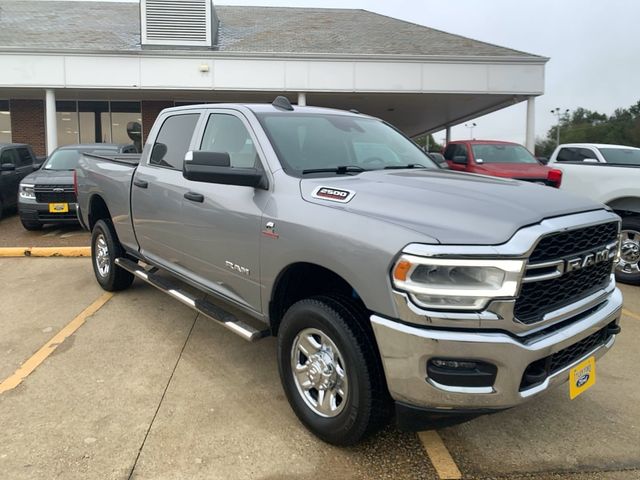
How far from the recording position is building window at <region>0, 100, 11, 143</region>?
721 inches

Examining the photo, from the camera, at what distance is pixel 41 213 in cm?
917

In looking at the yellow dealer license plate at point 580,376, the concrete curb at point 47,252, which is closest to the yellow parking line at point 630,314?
the yellow dealer license plate at point 580,376

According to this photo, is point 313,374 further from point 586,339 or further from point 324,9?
point 324,9

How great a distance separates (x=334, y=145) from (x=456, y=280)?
168 cm

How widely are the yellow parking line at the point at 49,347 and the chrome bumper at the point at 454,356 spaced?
2770 mm

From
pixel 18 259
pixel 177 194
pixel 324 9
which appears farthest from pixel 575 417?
pixel 324 9

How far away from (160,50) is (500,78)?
9527 mm

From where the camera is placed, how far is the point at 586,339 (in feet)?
9.05

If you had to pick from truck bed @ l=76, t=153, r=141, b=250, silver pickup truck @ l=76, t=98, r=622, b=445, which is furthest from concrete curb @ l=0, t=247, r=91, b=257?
silver pickup truck @ l=76, t=98, r=622, b=445

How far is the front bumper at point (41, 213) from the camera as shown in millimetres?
9148

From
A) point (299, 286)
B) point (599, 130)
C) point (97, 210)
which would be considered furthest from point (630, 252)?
point (599, 130)

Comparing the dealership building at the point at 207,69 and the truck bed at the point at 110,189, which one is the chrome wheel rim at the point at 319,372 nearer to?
the truck bed at the point at 110,189

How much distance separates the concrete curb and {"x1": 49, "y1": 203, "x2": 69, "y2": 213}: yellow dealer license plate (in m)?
1.60

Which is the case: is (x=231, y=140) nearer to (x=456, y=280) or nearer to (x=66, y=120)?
(x=456, y=280)
